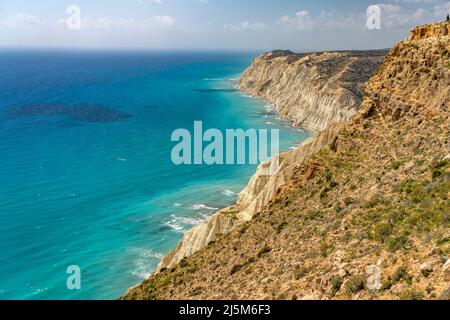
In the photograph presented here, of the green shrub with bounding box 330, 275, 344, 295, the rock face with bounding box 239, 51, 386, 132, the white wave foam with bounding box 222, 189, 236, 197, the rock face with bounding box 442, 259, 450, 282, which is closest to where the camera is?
the rock face with bounding box 442, 259, 450, 282

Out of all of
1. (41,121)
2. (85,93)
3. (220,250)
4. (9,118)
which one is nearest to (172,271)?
(220,250)

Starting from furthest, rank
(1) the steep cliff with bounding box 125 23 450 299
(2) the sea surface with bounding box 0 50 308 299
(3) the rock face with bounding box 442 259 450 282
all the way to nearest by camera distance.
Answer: (2) the sea surface with bounding box 0 50 308 299
(1) the steep cliff with bounding box 125 23 450 299
(3) the rock face with bounding box 442 259 450 282

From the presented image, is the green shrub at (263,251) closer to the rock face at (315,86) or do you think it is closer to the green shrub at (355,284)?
the green shrub at (355,284)

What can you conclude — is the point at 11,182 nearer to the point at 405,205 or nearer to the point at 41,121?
the point at 41,121

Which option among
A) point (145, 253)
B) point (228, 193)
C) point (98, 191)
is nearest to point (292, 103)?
point (228, 193)

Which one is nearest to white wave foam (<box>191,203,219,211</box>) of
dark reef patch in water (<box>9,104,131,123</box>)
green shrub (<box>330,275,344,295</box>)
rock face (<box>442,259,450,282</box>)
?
green shrub (<box>330,275,344,295</box>)

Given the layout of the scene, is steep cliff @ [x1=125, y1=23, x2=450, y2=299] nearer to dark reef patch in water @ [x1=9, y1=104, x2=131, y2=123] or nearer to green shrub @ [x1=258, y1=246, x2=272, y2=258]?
green shrub @ [x1=258, y1=246, x2=272, y2=258]

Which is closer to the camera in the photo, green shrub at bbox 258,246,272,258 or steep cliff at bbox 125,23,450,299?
steep cliff at bbox 125,23,450,299
